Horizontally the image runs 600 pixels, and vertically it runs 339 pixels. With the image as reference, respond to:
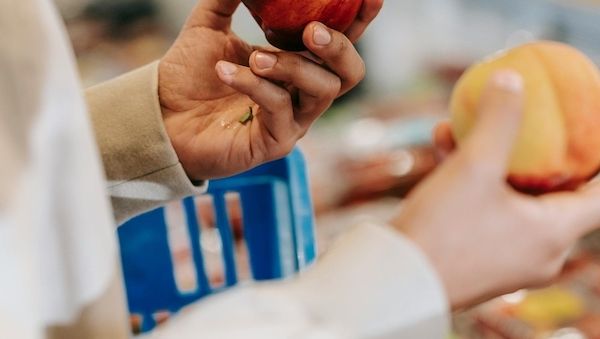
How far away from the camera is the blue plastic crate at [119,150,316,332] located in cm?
117

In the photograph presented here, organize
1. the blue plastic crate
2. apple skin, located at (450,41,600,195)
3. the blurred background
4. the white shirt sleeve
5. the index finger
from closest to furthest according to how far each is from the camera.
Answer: the white shirt sleeve, apple skin, located at (450,41,600,195), the index finger, the blue plastic crate, the blurred background

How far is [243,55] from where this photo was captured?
927 millimetres

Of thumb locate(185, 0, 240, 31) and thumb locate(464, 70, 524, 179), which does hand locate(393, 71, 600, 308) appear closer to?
thumb locate(464, 70, 524, 179)

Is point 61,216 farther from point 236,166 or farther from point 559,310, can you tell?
point 559,310

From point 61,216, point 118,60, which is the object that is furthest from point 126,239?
point 118,60

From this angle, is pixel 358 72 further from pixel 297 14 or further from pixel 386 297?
pixel 386 297

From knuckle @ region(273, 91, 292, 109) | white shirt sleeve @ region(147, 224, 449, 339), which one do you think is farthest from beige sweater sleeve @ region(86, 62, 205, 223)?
white shirt sleeve @ region(147, 224, 449, 339)

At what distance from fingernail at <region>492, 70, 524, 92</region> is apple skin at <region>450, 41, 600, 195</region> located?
0.08 meters

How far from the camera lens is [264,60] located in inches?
28.2

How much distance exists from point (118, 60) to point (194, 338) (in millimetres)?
2157

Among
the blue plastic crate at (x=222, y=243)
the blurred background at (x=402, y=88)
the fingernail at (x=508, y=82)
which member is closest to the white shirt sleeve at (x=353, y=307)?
the fingernail at (x=508, y=82)

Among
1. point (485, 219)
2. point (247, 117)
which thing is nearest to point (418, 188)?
point (485, 219)

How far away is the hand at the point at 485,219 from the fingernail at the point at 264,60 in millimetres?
223

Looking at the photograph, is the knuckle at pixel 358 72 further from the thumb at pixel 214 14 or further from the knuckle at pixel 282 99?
the thumb at pixel 214 14
